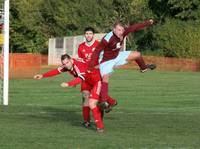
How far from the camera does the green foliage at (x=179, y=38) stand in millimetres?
69500

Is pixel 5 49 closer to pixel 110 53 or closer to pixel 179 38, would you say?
pixel 110 53

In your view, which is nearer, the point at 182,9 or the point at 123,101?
the point at 123,101

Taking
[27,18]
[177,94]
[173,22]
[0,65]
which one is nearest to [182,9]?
[173,22]

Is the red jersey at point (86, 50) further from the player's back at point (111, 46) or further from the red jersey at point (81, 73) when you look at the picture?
the red jersey at point (81, 73)

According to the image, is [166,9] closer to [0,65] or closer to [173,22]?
[173,22]

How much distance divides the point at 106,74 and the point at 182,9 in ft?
195

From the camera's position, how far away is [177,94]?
31.7 m

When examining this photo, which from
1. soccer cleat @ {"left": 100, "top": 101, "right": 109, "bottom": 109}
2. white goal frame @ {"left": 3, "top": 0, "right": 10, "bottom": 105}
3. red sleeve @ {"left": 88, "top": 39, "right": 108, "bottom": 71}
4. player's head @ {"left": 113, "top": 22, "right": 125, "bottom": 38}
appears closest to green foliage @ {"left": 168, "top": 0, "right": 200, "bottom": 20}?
white goal frame @ {"left": 3, "top": 0, "right": 10, "bottom": 105}

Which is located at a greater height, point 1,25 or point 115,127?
point 1,25

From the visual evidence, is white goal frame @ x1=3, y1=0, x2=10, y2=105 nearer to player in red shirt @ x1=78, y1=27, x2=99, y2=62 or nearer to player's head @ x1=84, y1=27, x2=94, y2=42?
player in red shirt @ x1=78, y1=27, x2=99, y2=62

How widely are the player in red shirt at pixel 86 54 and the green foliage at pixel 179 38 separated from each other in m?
52.9

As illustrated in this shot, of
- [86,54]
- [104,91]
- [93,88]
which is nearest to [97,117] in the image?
[104,91]

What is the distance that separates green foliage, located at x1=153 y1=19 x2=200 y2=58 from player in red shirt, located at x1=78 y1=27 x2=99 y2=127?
52.9 m

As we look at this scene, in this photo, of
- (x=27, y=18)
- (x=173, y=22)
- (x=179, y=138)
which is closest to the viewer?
(x=179, y=138)
